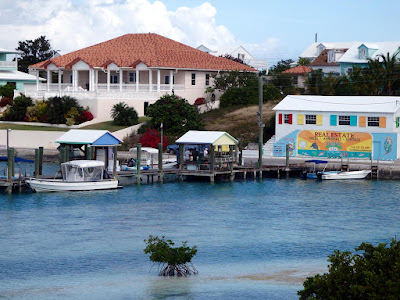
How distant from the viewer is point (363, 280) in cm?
2055

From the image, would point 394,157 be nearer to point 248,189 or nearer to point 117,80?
point 248,189

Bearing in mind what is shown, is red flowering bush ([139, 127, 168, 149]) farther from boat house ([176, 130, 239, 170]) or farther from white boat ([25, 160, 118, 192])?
white boat ([25, 160, 118, 192])

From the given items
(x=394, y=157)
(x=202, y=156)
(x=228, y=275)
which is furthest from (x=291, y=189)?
(x=228, y=275)

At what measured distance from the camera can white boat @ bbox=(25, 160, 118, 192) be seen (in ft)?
175

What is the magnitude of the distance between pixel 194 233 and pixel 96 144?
2093cm

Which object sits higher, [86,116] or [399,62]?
[399,62]

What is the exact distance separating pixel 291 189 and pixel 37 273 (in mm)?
30419

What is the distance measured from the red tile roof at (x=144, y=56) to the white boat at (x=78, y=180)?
32.1 m

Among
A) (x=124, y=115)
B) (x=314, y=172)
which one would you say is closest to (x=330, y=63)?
(x=124, y=115)

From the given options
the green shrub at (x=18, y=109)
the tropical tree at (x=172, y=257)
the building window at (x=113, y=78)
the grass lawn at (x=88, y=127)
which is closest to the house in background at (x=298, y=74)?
the building window at (x=113, y=78)

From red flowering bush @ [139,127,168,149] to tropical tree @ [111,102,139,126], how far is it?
5.43 m

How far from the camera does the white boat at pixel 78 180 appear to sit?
5322 centimetres

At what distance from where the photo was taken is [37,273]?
99.6 feet

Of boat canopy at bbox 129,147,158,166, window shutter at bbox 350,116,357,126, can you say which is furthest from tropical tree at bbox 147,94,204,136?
window shutter at bbox 350,116,357,126
